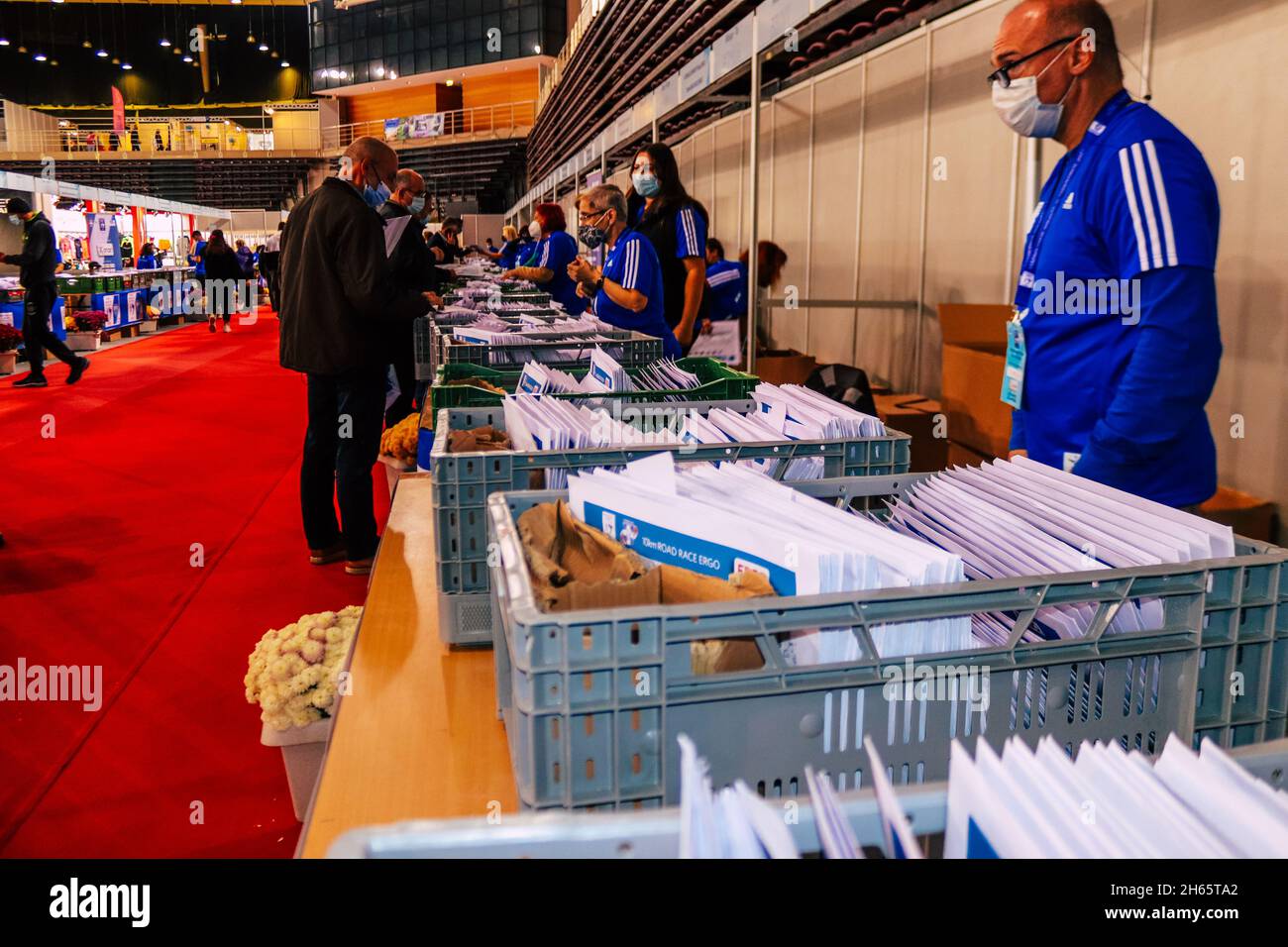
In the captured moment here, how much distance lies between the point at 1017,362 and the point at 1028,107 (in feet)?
1.62

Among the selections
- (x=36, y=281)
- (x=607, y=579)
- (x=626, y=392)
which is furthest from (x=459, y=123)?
(x=607, y=579)

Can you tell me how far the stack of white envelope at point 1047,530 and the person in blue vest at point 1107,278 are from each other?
0.53m

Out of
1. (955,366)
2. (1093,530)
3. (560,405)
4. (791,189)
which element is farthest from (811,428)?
(791,189)

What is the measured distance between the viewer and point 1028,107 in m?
2.01

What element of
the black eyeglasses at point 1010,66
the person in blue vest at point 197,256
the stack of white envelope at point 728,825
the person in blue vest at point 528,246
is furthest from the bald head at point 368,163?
the person in blue vest at point 197,256

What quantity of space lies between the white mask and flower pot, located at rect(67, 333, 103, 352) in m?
14.5

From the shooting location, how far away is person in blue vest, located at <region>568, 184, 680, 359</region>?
3.88 m

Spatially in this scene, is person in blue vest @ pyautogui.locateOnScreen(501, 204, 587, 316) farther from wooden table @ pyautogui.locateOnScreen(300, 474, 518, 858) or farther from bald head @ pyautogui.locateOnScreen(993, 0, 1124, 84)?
wooden table @ pyautogui.locateOnScreen(300, 474, 518, 858)

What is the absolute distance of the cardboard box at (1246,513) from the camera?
3.05 m

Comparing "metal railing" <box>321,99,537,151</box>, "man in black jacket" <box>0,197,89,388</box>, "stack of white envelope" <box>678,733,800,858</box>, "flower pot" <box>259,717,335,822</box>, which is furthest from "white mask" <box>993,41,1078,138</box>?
"metal railing" <box>321,99,537,151</box>

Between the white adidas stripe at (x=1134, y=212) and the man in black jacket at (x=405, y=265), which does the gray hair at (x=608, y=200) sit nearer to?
the man in black jacket at (x=405, y=265)

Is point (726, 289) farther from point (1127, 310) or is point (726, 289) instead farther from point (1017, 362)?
point (1127, 310)

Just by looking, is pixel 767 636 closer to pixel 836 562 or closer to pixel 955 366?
pixel 836 562
